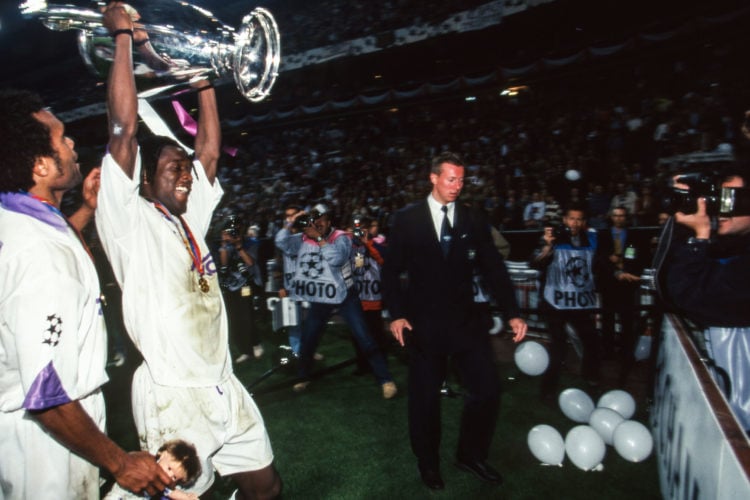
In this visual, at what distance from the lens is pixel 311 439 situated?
4312mm

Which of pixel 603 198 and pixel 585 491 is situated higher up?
pixel 603 198

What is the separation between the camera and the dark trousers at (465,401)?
3303 mm

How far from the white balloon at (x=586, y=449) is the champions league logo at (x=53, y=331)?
3.48 meters

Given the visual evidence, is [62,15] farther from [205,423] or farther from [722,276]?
[722,276]

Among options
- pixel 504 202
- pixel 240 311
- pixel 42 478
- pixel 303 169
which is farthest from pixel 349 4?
pixel 42 478

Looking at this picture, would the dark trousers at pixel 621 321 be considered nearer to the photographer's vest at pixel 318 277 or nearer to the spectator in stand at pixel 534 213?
the photographer's vest at pixel 318 277

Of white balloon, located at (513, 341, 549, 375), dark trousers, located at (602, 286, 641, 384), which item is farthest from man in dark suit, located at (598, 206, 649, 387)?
white balloon, located at (513, 341, 549, 375)

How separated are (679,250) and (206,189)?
2449 mm

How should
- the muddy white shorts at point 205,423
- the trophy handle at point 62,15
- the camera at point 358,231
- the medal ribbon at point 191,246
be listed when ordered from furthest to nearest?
1. the camera at point 358,231
2. the medal ribbon at point 191,246
3. the muddy white shorts at point 205,423
4. the trophy handle at point 62,15

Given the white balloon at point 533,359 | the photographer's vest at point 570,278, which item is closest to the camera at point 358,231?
the photographer's vest at point 570,278

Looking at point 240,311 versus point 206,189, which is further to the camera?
point 240,311

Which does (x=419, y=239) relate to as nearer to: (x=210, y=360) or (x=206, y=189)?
(x=206, y=189)

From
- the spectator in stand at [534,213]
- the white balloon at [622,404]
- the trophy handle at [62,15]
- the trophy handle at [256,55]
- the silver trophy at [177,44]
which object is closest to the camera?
the trophy handle at [62,15]

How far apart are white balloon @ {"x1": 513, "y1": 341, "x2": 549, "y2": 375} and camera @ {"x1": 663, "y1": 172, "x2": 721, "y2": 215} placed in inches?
109
